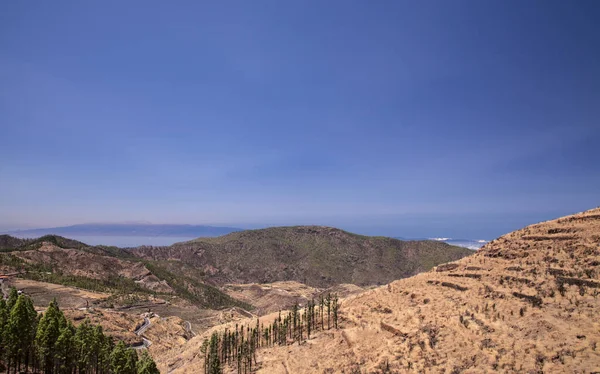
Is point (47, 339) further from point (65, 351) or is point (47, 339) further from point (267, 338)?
point (267, 338)

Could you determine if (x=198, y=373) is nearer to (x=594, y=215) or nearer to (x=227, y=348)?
(x=227, y=348)

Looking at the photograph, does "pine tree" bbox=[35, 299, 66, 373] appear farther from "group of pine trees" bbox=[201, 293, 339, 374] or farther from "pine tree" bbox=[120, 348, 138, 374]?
"group of pine trees" bbox=[201, 293, 339, 374]

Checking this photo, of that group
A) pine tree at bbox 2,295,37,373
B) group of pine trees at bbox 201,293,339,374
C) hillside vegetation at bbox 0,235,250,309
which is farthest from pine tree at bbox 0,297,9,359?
hillside vegetation at bbox 0,235,250,309

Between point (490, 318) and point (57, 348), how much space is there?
60333 millimetres

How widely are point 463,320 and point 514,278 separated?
936 centimetres

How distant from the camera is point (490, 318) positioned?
34.4 meters

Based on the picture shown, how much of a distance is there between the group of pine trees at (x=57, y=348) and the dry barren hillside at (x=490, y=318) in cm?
2179

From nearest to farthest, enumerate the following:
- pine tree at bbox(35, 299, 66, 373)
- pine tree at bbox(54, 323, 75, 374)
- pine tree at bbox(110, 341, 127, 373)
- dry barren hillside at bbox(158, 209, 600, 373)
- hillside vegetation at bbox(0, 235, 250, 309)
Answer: dry barren hillside at bbox(158, 209, 600, 373), pine tree at bbox(110, 341, 127, 373), pine tree at bbox(35, 299, 66, 373), pine tree at bbox(54, 323, 75, 374), hillside vegetation at bbox(0, 235, 250, 309)

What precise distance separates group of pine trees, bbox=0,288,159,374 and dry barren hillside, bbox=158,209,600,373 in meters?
21.8

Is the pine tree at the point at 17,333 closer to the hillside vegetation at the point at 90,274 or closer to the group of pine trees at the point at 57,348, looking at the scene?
the group of pine trees at the point at 57,348

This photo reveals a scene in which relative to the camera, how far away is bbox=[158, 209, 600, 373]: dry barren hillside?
91.7ft

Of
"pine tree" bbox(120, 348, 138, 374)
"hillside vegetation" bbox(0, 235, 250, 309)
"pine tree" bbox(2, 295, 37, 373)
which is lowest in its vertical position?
"hillside vegetation" bbox(0, 235, 250, 309)

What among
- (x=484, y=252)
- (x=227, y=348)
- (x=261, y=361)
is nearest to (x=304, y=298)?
(x=227, y=348)

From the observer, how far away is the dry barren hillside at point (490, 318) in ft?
91.7
